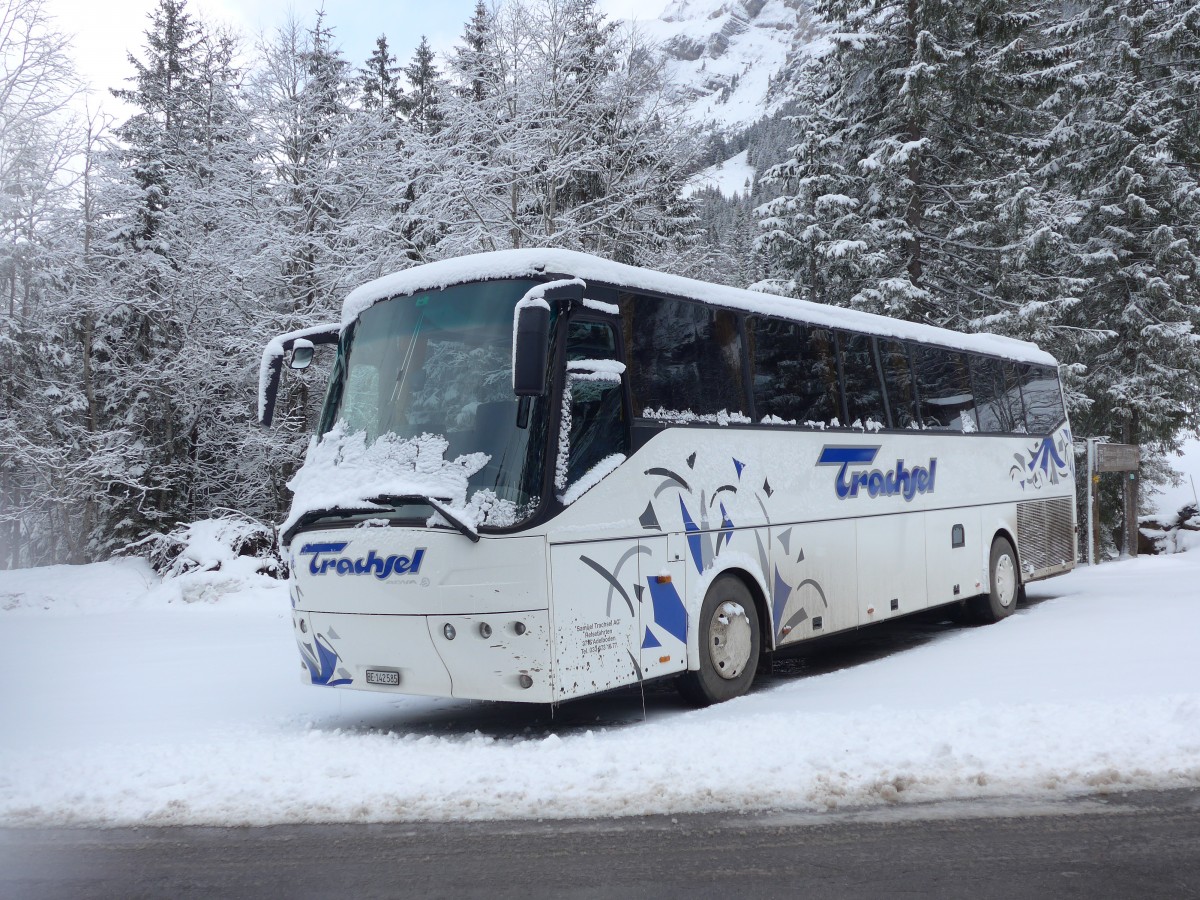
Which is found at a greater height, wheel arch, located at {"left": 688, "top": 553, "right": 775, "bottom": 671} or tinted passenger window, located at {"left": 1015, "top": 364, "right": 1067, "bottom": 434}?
tinted passenger window, located at {"left": 1015, "top": 364, "right": 1067, "bottom": 434}

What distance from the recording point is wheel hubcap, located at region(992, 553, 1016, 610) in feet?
44.6

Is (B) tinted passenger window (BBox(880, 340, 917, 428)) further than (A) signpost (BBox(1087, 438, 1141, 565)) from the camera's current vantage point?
No

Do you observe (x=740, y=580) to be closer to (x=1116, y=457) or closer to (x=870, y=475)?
(x=870, y=475)

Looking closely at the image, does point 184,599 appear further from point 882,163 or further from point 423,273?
point 882,163

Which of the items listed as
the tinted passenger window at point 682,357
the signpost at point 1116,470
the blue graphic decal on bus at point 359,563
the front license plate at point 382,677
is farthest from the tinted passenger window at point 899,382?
the signpost at point 1116,470

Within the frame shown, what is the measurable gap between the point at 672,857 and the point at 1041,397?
12814 millimetres

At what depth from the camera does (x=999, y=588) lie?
1359cm

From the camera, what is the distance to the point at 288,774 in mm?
6234

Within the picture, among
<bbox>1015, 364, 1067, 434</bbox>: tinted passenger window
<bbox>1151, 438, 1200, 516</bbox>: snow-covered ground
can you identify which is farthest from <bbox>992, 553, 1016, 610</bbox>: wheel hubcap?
<bbox>1151, 438, 1200, 516</bbox>: snow-covered ground

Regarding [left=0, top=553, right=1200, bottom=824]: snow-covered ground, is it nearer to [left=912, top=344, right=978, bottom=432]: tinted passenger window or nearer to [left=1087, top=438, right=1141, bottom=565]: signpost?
[left=912, top=344, right=978, bottom=432]: tinted passenger window

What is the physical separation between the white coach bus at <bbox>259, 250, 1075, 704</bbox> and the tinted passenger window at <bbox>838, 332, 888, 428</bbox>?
36 centimetres

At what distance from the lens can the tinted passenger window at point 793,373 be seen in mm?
9154

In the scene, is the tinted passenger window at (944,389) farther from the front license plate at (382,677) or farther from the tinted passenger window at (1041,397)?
the front license plate at (382,677)

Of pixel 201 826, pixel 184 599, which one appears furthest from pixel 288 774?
pixel 184 599
